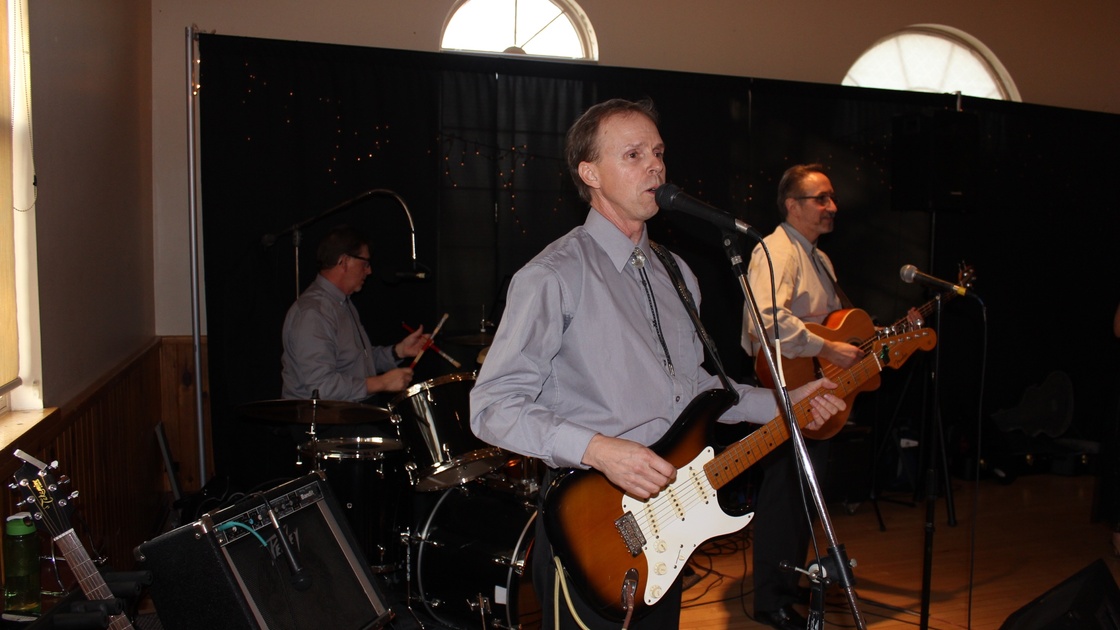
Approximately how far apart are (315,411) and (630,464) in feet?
7.02

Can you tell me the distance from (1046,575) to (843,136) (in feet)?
9.82

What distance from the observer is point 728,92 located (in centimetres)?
561

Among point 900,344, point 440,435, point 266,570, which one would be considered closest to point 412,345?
point 440,435

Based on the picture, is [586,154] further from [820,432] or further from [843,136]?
[843,136]

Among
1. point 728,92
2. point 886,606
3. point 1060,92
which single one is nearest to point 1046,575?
point 886,606

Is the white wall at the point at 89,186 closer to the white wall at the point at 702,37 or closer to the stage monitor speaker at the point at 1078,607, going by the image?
the white wall at the point at 702,37

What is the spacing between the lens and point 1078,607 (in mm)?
1822

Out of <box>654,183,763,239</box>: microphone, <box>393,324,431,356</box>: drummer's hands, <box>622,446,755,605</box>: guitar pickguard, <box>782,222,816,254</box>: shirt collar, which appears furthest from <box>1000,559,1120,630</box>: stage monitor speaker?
<box>393,324,431,356</box>: drummer's hands

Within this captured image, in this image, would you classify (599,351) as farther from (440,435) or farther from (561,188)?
(561,188)

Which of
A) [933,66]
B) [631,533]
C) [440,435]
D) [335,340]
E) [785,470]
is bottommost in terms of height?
[785,470]

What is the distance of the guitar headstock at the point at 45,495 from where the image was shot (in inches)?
76.9

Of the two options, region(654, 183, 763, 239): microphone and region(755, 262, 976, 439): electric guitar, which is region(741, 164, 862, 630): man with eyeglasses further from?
region(654, 183, 763, 239): microphone

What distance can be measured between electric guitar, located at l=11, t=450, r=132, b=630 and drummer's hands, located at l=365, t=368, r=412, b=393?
2.25m

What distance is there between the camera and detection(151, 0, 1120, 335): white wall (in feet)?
16.4
